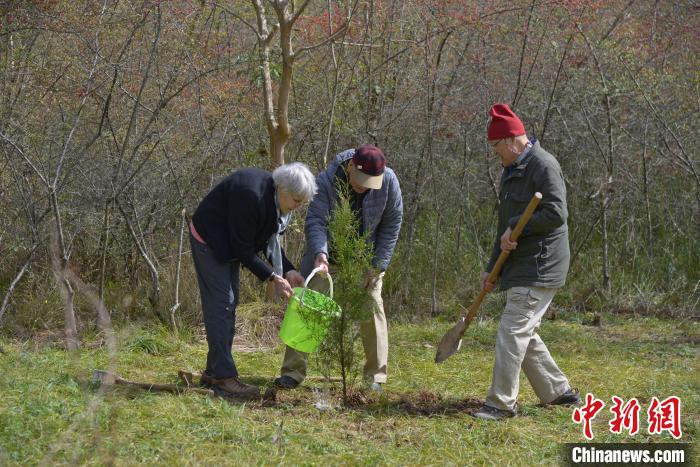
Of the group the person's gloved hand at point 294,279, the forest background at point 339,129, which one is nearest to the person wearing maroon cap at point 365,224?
the person's gloved hand at point 294,279

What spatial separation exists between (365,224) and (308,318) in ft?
2.77

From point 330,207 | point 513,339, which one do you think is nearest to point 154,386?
point 330,207

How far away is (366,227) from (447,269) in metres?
3.99

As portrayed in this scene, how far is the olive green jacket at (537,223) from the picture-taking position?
207 inches

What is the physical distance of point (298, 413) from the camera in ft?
17.6

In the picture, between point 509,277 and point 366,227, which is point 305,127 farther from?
point 509,277

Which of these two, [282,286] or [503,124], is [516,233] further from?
[282,286]

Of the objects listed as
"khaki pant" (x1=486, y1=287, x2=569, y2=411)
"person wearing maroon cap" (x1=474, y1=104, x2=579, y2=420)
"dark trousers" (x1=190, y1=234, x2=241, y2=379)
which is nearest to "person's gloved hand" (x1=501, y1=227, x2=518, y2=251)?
"person wearing maroon cap" (x1=474, y1=104, x2=579, y2=420)

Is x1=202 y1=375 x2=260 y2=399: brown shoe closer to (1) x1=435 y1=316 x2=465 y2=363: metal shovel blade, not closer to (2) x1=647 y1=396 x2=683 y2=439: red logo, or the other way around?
(1) x1=435 y1=316 x2=465 y2=363: metal shovel blade

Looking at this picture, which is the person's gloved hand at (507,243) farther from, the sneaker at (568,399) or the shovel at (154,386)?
the shovel at (154,386)

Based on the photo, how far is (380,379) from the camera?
614 centimetres

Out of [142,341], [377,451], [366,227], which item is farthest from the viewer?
[142,341]

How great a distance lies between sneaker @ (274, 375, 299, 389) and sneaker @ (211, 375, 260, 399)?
26 centimetres

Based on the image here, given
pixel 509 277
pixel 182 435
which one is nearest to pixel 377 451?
pixel 182 435
